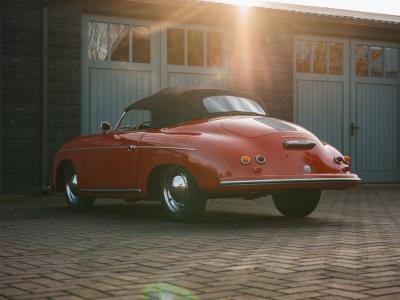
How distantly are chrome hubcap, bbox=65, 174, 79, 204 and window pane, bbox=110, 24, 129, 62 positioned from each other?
4.23m

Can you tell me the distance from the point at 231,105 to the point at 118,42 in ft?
18.4

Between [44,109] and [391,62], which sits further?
[391,62]

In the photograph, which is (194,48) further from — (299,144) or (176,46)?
(299,144)

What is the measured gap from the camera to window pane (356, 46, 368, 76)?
1566cm

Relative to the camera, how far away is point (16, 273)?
4344mm

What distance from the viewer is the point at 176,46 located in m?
13.5

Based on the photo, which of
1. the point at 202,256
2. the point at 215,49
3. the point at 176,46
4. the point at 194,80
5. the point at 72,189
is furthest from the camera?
the point at 215,49

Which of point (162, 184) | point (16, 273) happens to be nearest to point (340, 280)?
point (16, 273)

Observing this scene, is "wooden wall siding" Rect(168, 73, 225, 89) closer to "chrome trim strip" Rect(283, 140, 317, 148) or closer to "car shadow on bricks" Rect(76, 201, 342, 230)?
"car shadow on bricks" Rect(76, 201, 342, 230)

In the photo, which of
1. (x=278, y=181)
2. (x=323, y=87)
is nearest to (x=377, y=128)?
(x=323, y=87)

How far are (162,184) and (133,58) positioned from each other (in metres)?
6.08

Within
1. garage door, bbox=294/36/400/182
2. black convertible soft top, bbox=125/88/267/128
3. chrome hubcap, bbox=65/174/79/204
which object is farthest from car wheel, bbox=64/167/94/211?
garage door, bbox=294/36/400/182

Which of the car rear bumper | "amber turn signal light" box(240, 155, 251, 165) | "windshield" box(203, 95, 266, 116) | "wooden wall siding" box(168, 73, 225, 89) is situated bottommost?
the car rear bumper

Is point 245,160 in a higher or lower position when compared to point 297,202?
higher
